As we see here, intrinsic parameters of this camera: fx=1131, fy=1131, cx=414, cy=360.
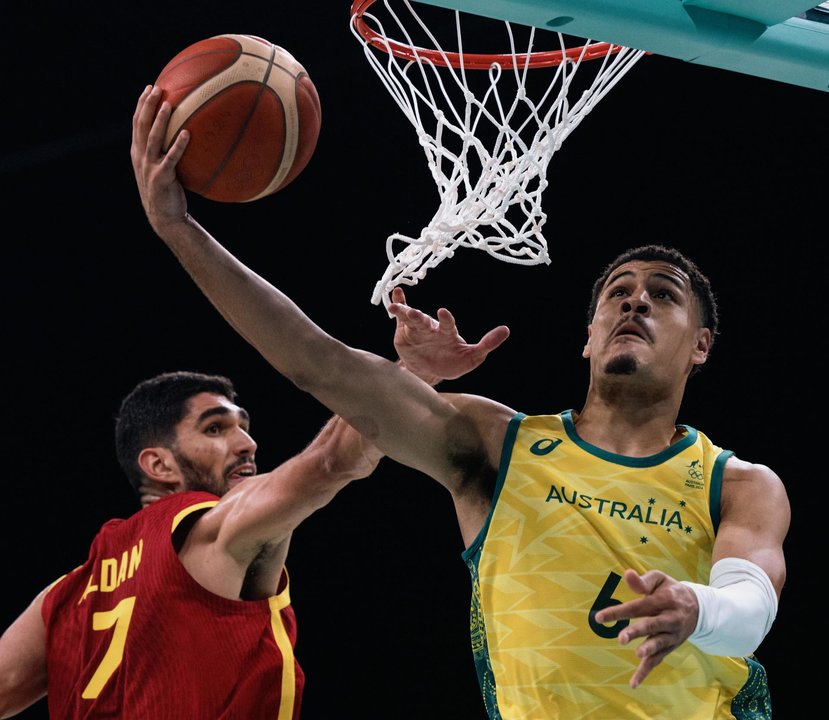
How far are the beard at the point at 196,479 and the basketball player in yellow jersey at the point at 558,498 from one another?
1.18 meters

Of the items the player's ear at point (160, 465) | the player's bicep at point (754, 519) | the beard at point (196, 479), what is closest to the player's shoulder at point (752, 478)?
the player's bicep at point (754, 519)

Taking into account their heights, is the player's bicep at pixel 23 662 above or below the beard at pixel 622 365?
below

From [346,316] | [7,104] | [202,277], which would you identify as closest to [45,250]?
[7,104]

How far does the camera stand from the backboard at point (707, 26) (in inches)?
97.0

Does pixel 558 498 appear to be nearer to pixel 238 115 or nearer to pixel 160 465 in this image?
pixel 238 115

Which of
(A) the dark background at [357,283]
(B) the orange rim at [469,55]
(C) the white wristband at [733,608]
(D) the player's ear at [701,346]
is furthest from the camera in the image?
(A) the dark background at [357,283]

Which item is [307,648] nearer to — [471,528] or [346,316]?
[346,316]

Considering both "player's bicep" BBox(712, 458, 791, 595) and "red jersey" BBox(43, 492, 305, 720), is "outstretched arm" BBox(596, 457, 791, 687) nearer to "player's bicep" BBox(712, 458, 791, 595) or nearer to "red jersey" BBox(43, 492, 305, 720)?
"player's bicep" BBox(712, 458, 791, 595)

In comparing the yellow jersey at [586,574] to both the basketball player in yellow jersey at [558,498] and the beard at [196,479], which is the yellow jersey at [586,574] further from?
the beard at [196,479]

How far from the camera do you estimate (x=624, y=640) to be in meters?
1.83

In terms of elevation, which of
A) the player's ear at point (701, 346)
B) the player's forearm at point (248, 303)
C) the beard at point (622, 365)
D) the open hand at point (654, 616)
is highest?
the player's ear at point (701, 346)

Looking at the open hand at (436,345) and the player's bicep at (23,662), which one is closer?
the open hand at (436,345)

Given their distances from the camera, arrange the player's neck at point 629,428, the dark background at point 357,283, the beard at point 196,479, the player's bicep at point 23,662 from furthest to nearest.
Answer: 1. the dark background at point 357,283
2. the beard at point 196,479
3. the player's bicep at point 23,662
4. the player's neck at point 629,428

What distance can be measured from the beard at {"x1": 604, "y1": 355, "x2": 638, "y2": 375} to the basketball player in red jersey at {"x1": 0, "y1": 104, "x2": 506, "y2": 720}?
34 centimetres
